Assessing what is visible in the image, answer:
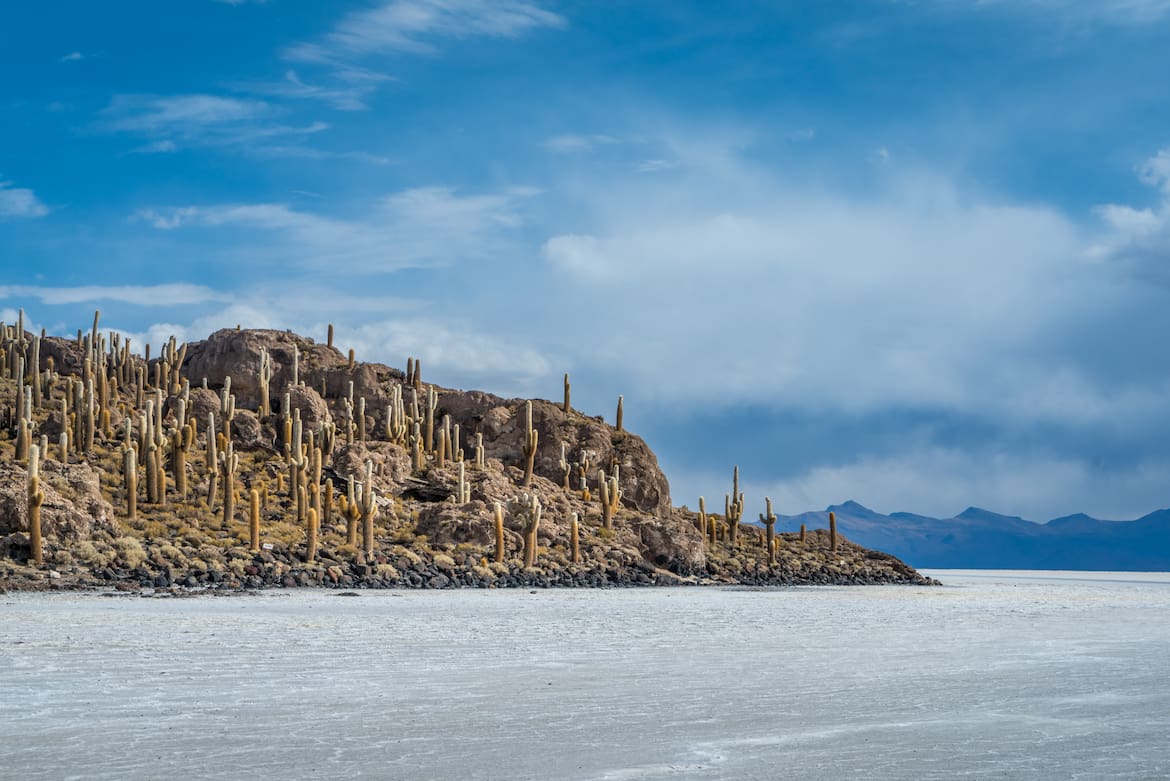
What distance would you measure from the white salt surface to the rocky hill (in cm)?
1430

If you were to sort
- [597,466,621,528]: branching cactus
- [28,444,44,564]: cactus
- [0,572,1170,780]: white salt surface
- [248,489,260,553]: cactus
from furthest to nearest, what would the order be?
[597,466,621,528]: branching cactus
[248,489,260,553]: cactus
[28,444,44,564]: cactus
[0,572,1170,780]: white salt surface

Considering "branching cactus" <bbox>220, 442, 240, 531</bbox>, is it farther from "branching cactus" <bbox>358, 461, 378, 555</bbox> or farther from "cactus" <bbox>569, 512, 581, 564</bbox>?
"cactus" <bbox>569, 512, 581, 564</bbox>

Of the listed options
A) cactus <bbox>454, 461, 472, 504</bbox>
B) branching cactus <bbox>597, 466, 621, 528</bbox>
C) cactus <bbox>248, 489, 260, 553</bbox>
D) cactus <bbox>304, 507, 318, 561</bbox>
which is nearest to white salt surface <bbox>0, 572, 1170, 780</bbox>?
cactus <bbox>304, 507, 318, 561</bbox>

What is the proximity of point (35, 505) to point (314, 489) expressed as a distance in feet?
28.5

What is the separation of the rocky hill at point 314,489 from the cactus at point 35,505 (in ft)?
0.20

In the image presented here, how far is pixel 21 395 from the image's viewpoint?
128 feet

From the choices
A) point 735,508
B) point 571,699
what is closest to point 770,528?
point 735,508

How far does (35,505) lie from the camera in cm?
3011

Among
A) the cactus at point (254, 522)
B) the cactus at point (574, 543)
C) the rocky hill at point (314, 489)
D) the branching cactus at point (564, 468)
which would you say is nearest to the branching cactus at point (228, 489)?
the rocky hill at point (314, 489)

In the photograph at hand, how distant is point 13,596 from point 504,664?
55.1 feet

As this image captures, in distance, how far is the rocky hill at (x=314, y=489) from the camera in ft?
107

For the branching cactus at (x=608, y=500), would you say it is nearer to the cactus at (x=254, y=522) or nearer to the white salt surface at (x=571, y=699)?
the cactus at (x=254, y=522)

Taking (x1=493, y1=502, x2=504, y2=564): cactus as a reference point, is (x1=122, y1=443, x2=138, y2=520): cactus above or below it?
above

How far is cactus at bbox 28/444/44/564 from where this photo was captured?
97.7 ft
